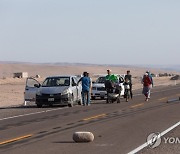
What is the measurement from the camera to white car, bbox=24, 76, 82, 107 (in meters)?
26.9

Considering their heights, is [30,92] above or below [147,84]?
below

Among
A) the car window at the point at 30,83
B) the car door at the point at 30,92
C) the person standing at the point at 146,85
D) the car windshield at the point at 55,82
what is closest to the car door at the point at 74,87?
the car windshield at the point at 55,82

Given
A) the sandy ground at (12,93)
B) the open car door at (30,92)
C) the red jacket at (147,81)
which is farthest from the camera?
the sandy ground at (12,93)

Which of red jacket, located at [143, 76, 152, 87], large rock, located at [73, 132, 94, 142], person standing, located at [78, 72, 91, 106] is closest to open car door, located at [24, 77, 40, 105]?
person standing, located at [78, 72, 91, 106]

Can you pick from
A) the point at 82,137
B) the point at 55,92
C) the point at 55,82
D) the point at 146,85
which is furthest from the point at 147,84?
Answer: the point at 82,137

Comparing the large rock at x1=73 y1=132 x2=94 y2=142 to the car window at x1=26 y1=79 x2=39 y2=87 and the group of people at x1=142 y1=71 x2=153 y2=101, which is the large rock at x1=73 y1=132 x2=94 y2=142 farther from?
the group of people at x1=142 y1=71 x2=153 y2=101

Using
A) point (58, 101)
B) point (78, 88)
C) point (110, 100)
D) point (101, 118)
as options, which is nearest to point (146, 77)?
point (110, 100)

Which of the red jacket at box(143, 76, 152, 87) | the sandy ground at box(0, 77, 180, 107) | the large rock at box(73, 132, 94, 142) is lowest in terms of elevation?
the sandy ground at box(0, 77, 180, 107)

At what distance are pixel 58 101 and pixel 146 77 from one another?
6810 millimetres

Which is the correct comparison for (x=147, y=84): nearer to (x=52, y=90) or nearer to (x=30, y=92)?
(x=52, y=90)

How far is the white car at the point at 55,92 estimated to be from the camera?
26.9 meters

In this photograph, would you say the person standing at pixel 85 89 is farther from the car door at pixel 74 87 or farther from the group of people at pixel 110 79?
the car door at pixel 74 87

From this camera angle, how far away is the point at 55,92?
26938mm

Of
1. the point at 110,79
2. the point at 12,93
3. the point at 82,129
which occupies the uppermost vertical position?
the point at 110,79
